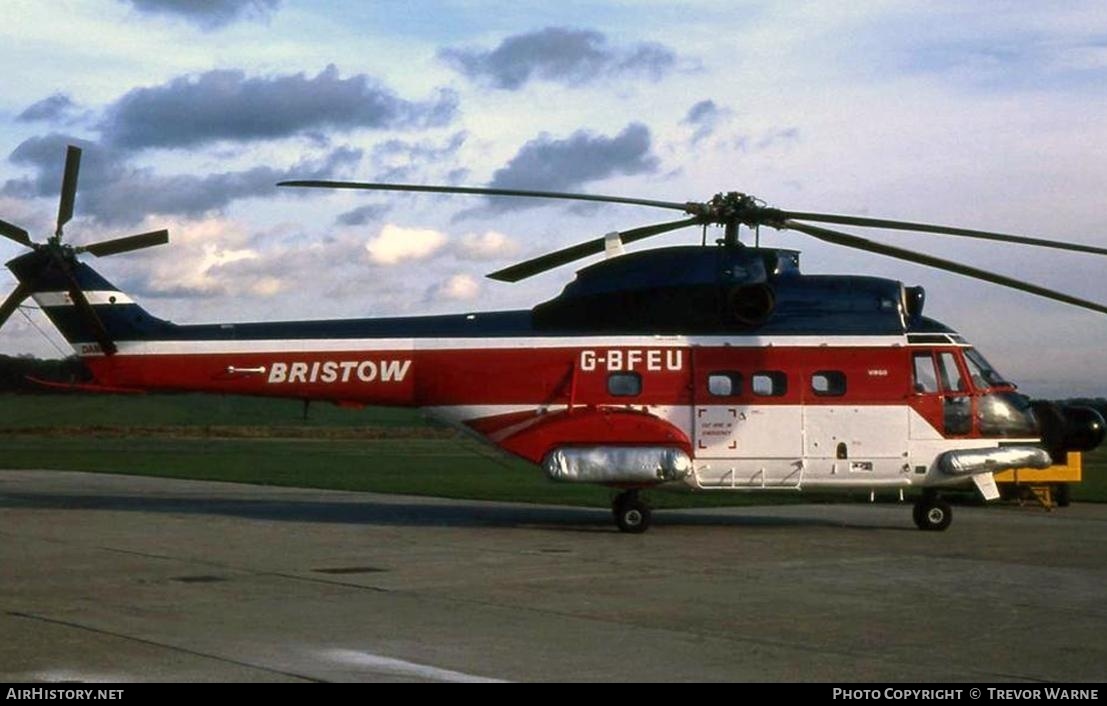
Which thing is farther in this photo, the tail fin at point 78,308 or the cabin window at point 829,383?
the tail fin at point 78,308

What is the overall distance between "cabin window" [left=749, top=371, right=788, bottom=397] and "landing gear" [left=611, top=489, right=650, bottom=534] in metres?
2.28

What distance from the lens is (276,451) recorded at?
54.7 metres

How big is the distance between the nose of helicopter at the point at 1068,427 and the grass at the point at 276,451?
6509mm

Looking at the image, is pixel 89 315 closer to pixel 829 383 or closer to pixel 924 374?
pixel 829 383

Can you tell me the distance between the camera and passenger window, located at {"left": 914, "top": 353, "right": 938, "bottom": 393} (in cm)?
2091

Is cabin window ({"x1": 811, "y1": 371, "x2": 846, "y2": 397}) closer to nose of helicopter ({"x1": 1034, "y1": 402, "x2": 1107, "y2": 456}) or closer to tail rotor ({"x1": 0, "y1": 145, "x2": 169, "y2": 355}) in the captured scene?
nose of helicopter ({"x1": 1034, "y1": 402, "x2": 1107, "y2": 456})

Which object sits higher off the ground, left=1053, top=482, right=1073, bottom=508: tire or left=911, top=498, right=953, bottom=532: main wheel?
left=1053, top=482, right=1073, bottom=508: tire

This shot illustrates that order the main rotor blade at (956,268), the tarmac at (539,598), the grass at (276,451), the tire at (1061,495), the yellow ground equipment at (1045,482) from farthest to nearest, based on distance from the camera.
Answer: the grass at (276,451) < the tire at (1061,495) < the yellow ground equipment at (1045,482) < the main rotor blade at (956,268) < the tarmac at (539,598)

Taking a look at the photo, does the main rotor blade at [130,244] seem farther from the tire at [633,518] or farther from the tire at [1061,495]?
the tire at [1061,495]

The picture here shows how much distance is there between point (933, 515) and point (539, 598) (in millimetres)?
9457

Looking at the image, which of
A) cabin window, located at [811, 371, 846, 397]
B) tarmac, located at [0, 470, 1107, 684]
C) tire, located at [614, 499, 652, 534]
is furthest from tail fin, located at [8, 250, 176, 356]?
cabin window, located at [811, 371, 846, 397]

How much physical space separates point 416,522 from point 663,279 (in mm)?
5618

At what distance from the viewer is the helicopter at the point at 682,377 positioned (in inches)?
806

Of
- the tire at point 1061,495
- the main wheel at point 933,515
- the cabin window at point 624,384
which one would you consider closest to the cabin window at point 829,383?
the main wheel at point 933,515
